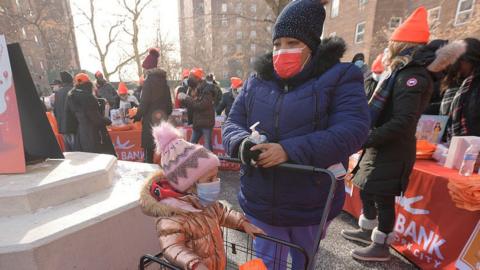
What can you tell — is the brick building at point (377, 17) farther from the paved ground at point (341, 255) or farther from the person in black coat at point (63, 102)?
the person in black coat at point (63, 102)

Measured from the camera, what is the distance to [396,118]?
2.05 metres

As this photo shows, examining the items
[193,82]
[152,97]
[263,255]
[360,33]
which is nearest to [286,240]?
[263,255]

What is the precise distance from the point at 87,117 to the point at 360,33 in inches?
800

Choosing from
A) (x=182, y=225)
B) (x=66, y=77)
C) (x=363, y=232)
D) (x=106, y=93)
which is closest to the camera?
(x=182, y=225)

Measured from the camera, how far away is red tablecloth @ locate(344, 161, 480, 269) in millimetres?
2098

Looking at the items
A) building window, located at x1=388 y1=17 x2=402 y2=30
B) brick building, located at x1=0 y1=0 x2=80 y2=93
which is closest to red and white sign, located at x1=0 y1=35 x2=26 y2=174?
brick building, located at x1=0 y1=0 x2=80 y2=93

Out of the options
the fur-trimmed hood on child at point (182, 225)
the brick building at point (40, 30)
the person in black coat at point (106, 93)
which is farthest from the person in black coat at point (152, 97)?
the brick building at point (40, 30)

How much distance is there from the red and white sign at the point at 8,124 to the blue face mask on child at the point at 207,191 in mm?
1853

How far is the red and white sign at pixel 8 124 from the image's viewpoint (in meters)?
2.08

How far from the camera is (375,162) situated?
2.31m

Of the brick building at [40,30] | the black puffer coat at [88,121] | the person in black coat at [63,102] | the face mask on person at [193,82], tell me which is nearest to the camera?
the black puffer coat at [88,121]

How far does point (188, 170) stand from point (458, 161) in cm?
261

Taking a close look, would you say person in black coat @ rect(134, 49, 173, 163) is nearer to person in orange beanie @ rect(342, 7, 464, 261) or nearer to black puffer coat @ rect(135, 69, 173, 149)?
black puffer coat @ rect(135, 69, 173, 149)

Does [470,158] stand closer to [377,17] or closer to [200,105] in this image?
[200,105]
